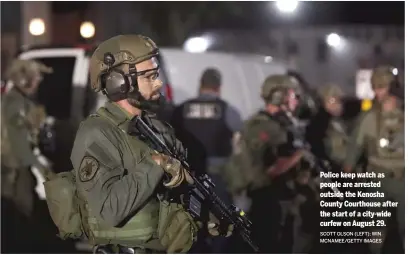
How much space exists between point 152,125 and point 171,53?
559 mm

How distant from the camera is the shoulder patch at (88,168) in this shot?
295 cm

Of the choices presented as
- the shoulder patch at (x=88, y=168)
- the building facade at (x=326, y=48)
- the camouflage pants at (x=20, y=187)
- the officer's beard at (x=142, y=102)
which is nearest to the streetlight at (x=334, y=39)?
the building facade at (x=326, y=48)

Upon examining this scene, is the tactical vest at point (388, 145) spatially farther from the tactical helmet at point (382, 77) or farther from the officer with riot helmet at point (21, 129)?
the officer with riot helmet at point (21, 129)

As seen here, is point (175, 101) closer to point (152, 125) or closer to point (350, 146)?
point (152, 125)

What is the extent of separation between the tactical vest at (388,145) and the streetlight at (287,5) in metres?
0.64

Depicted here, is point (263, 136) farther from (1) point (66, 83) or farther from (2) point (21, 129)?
(2) point (21, 129)

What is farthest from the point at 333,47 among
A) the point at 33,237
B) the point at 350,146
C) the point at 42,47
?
the point at 33,237

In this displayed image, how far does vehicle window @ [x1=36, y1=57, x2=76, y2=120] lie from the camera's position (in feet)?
12.3

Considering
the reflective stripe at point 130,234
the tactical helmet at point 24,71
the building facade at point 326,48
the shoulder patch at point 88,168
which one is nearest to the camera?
the shoulder patch at point 88,168

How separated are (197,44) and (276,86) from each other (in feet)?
1.43

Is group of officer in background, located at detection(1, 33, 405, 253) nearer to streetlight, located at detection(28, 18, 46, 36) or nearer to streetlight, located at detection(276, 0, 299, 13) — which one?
streetlight, located at detection(276, 0, 299, 13)

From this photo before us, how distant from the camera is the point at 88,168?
9.73ft

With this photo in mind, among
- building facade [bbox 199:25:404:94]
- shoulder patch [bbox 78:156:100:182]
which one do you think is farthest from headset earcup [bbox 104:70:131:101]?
building facade [bbox 199:25:404:94]

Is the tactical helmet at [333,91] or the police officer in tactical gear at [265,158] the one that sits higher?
the tactical helmet at [333,91]
